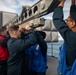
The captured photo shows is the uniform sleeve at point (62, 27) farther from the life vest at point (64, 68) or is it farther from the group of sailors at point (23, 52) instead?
the group of sailors at point (23, 52)

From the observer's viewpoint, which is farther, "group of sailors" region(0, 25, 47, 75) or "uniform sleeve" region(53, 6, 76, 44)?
"group of sailors" region(0, 25, 47, 75)

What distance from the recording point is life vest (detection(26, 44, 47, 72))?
3.12 meters

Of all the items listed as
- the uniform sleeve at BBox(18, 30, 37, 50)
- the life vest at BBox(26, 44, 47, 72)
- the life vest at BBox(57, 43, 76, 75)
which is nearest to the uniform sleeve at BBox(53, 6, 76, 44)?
the life vest at BBox(57, 43, 76, 75)

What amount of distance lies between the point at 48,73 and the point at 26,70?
275cm

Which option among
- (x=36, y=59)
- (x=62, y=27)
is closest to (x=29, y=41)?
(x=36, y=59)

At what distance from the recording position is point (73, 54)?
1.61 m

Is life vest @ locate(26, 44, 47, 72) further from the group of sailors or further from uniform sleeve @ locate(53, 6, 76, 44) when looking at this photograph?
uniform sleeve @ locate(53, 6, 76, 44)

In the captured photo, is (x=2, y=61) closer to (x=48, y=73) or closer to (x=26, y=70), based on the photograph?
(x=26, y=70)

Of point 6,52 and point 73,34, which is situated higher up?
point 73,34

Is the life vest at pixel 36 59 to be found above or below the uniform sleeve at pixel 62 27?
below

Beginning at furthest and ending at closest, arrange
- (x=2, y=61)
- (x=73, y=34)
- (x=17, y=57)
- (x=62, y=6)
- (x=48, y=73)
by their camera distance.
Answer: (x=48, y=73) < (x=2, y=61) < (x=17, y=57) < (x=62, y=6) < (x=73, y=34)

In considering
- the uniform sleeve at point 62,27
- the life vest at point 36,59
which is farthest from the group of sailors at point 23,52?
the uniform sleeve at point 62,27

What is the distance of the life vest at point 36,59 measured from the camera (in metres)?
3.12

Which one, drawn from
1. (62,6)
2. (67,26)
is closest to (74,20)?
(67,26)
